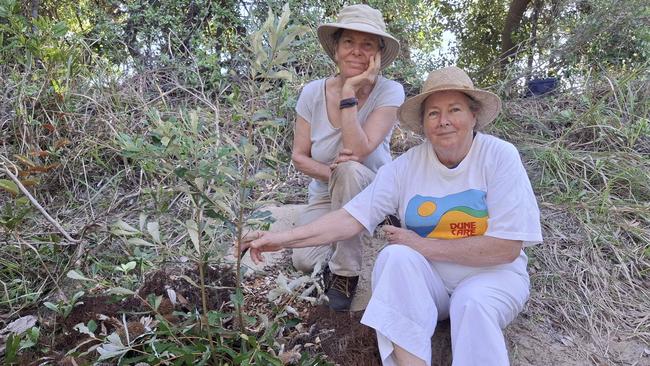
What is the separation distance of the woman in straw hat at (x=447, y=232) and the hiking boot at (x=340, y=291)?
14.7 inches

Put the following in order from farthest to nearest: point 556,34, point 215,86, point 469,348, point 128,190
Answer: point 556,34, point 215,86, point 128,190, point 469,348

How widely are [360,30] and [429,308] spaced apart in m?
1.28

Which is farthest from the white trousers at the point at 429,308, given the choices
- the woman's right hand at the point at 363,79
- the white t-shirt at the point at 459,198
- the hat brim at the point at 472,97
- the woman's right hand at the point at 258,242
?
the woman's right hand at the point at 363,79

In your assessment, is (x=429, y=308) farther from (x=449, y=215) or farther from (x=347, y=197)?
(x=347, y=197)

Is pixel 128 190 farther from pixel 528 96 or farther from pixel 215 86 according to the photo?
pixel 528 96

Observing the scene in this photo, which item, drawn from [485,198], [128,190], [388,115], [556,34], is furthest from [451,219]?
[556,34]

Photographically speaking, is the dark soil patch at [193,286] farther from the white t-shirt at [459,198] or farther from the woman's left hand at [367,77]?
the woman's left hand at [367,77]

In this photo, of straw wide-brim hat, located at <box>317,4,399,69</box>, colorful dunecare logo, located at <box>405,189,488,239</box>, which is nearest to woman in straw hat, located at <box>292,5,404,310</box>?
straw wide-brim hat, located at <box>317,4,399,69</box>

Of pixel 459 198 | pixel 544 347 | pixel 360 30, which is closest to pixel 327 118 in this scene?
pixel 360 30

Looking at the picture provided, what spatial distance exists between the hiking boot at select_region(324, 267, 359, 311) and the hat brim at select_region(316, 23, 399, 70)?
1040 mm

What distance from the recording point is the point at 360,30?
9.43 feet

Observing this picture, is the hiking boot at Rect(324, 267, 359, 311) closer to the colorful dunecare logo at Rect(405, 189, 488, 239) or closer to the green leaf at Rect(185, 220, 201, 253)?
the colorful dunecare logo at Rect(405, 189, 488, 239)

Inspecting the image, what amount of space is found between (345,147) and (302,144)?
0.31 metres

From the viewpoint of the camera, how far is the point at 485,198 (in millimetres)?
2443
